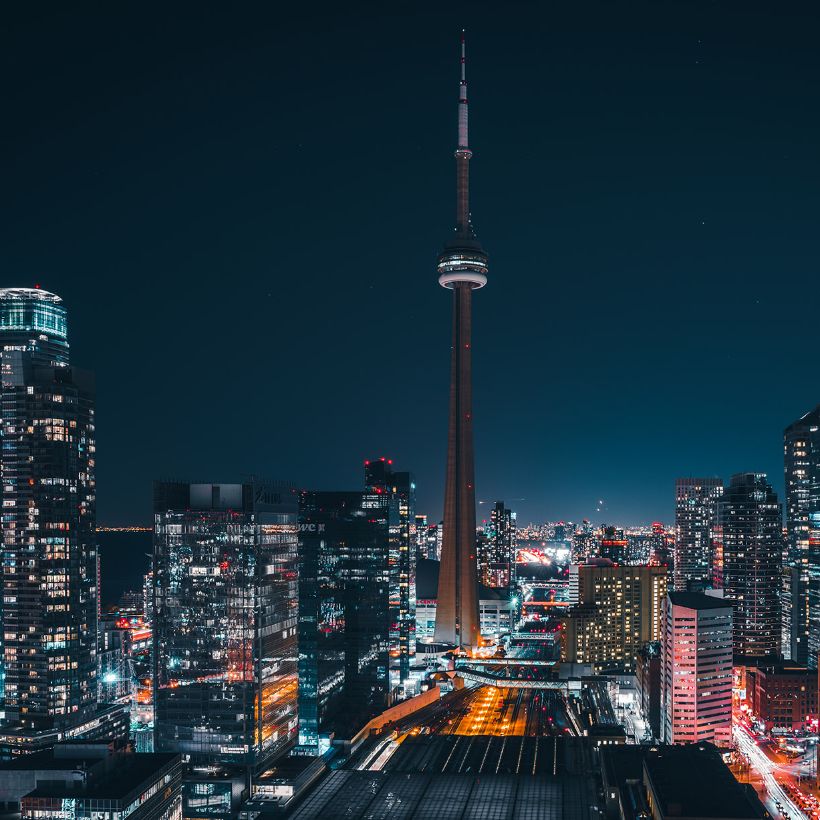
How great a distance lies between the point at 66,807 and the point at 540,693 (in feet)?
234

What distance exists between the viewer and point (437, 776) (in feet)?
217

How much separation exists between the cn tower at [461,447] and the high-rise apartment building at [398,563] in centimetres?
1210

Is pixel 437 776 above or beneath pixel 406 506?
beneath

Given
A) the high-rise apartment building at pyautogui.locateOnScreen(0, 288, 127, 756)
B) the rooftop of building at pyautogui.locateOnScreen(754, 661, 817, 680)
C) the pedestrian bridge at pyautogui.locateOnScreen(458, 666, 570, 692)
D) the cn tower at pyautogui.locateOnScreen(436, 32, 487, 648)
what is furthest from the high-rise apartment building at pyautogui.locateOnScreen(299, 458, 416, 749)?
the rooftop of building at pyautogui.locateOnScreen(754, 661, 817, 680)

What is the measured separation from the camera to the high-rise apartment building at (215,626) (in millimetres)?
72500

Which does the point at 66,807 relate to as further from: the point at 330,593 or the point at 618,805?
the point at 330,593

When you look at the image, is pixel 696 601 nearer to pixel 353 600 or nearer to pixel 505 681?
pixel 505 681

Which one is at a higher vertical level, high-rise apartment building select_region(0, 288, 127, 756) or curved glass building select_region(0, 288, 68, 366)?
curved glass building select_region(0, 288, 68, 366)

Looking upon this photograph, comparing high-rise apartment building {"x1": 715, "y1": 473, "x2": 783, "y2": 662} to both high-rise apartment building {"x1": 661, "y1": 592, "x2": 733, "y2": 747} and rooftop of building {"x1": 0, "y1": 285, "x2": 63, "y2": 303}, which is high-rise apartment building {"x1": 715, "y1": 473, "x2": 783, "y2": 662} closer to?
high-rise apartment building {"x1": 661, "y1": 592, "x2": 733, "y2": 747}

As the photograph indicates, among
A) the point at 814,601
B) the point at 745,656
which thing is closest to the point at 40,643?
the point at 745,656

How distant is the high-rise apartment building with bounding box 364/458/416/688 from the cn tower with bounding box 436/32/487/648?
1210 cm

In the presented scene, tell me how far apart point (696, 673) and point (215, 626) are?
156 ft

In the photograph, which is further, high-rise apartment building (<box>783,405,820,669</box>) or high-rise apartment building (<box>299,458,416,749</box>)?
high-rise apartment building (<box>783,405,820,669</box>)

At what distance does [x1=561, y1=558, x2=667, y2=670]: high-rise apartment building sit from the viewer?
13838 cm
